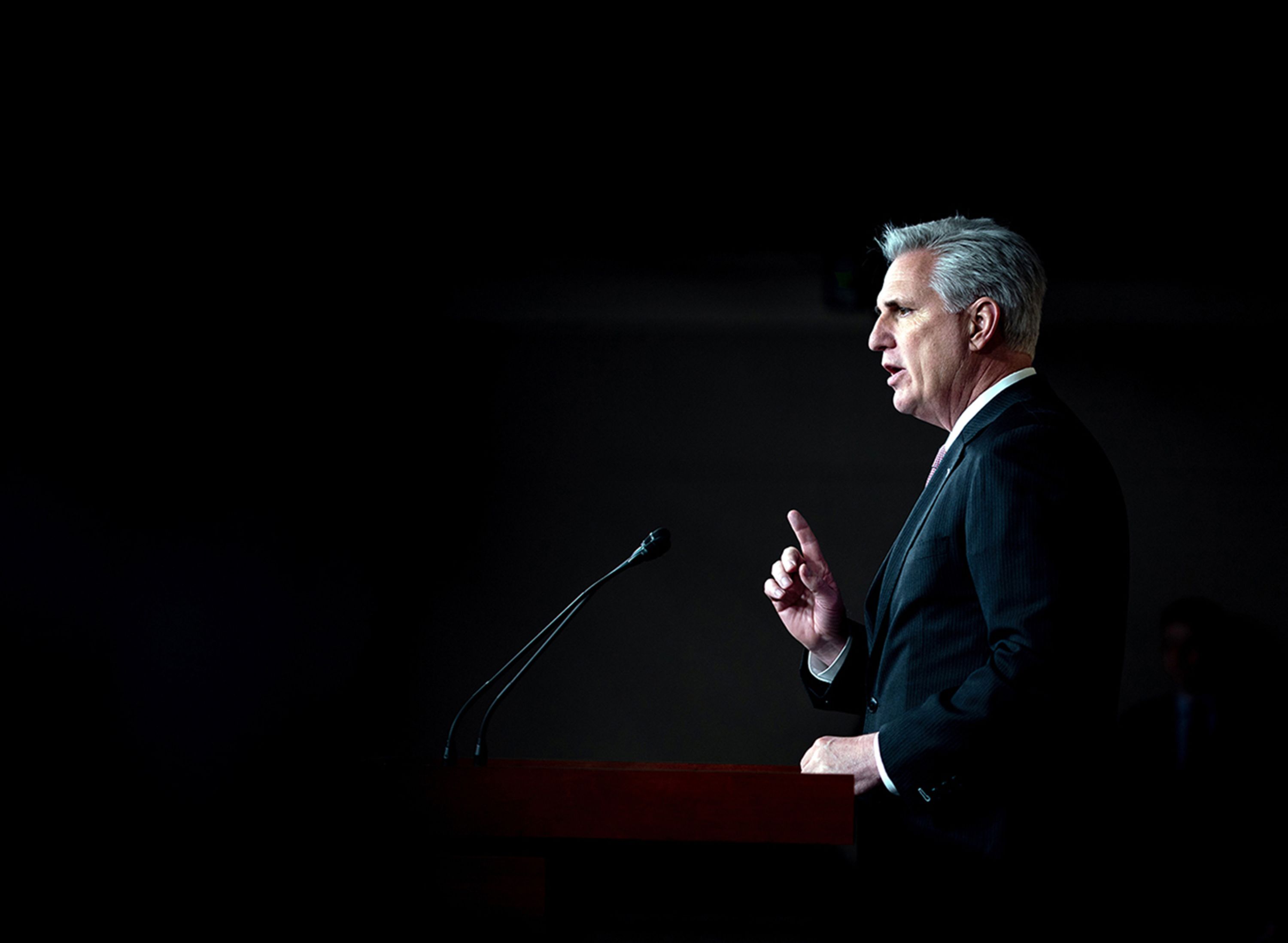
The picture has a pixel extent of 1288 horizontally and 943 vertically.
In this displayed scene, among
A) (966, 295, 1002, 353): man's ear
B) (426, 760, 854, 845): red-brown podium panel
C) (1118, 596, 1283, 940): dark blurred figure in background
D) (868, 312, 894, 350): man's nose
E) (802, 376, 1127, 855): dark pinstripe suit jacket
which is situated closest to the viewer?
(426, 760, 854, 845): red-brown podium panel

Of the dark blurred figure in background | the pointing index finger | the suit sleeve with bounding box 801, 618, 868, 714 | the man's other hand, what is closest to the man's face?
the pointing index finger

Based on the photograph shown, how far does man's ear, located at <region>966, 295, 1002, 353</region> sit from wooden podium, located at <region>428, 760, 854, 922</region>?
2.60 ft

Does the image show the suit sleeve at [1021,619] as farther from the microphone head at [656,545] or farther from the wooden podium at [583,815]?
the microphone head at [656,545]

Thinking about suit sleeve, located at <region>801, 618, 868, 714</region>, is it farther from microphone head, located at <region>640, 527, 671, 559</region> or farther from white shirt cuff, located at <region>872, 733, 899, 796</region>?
white shirt cuff, located at <region>872, 733, 899, 796</region>

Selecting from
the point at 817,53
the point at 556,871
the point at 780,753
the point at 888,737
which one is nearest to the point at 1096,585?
the point at 888,737

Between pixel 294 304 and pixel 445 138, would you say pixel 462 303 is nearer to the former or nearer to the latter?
pixel 294 304

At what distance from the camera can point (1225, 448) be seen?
4.63 m

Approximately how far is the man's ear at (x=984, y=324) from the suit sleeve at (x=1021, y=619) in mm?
276

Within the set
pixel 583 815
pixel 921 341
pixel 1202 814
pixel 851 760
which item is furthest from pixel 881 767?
pixel 1202 814

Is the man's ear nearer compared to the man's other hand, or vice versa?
the man's other hand

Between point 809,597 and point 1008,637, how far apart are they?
0.55m

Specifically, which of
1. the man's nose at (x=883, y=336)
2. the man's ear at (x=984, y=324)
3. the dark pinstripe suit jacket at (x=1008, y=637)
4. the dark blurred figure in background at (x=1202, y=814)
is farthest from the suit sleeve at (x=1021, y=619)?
the dark blurred figure in background at (x=1202, y=814)

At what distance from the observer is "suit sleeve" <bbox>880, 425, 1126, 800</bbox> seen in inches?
43.6

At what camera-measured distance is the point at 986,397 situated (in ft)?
4.75
